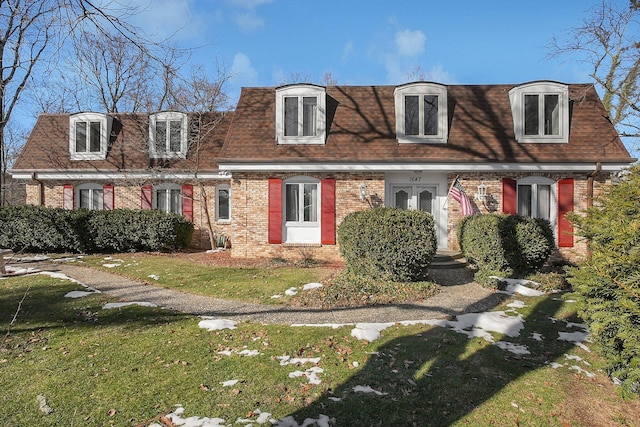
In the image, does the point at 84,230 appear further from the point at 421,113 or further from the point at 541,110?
the point at 541,110

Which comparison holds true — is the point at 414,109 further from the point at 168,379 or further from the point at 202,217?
the point at 168,379

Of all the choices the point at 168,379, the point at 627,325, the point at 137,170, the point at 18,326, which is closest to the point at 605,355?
the point at 627,325

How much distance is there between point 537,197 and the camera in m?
12.2

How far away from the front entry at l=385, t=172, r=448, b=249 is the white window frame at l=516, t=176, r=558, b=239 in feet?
8.05

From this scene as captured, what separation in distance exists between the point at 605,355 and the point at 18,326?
8357mm

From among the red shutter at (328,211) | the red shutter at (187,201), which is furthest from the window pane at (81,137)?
the red shutter at (328,211)

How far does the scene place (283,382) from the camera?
4062mm

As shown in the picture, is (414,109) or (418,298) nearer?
(418,298)

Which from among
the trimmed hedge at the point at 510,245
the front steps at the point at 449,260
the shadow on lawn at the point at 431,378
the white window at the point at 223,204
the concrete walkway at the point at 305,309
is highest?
the white window at the point at 223,204

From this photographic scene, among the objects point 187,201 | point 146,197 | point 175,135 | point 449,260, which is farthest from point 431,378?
point 175,135

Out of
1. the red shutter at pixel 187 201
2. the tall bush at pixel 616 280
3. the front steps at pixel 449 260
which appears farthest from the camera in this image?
the red shutter at pixel 187 201

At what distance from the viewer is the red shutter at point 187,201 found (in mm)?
15617

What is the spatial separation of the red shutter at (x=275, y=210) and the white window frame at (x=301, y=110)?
156cm

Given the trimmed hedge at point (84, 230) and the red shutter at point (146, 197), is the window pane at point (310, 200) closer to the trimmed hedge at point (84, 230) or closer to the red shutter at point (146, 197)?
the trimmed hedge at point (84, 230)
